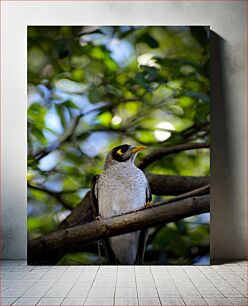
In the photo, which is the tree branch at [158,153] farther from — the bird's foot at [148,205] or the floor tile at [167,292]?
the floor tile at [167,292]

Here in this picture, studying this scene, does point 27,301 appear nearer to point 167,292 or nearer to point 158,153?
point 167,292

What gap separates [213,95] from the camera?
5020 mm

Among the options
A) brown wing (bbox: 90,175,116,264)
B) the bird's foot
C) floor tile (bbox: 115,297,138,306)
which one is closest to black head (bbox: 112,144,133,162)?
brown wing (bbox: 90,175,116,264)

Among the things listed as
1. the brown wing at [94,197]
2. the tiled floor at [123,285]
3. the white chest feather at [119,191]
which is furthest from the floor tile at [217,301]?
the brown wing at [94,197]

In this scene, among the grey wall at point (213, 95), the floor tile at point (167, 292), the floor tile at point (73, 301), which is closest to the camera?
the floor tile at point (73, 301)

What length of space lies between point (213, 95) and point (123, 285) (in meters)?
1.83

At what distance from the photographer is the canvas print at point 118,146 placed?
4.76m

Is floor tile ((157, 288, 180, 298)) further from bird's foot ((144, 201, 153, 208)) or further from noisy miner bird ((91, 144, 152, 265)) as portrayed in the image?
bird's foot ((144, 201, 153, 208))

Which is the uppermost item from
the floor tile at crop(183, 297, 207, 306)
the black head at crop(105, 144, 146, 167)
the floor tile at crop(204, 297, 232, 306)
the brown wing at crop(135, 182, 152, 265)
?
the black head at crop(105, 144, 146, 167)

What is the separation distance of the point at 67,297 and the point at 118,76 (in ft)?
6.21

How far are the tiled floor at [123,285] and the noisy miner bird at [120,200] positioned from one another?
119 millimetres

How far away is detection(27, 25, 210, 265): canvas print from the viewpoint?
4.76 meters

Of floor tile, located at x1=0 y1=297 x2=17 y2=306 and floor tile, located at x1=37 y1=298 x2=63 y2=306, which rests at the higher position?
floor tile, located at x1=0 y1=297 x2=17 y2=306

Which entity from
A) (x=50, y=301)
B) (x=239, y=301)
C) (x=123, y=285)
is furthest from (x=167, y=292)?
(x=50, y=301)
